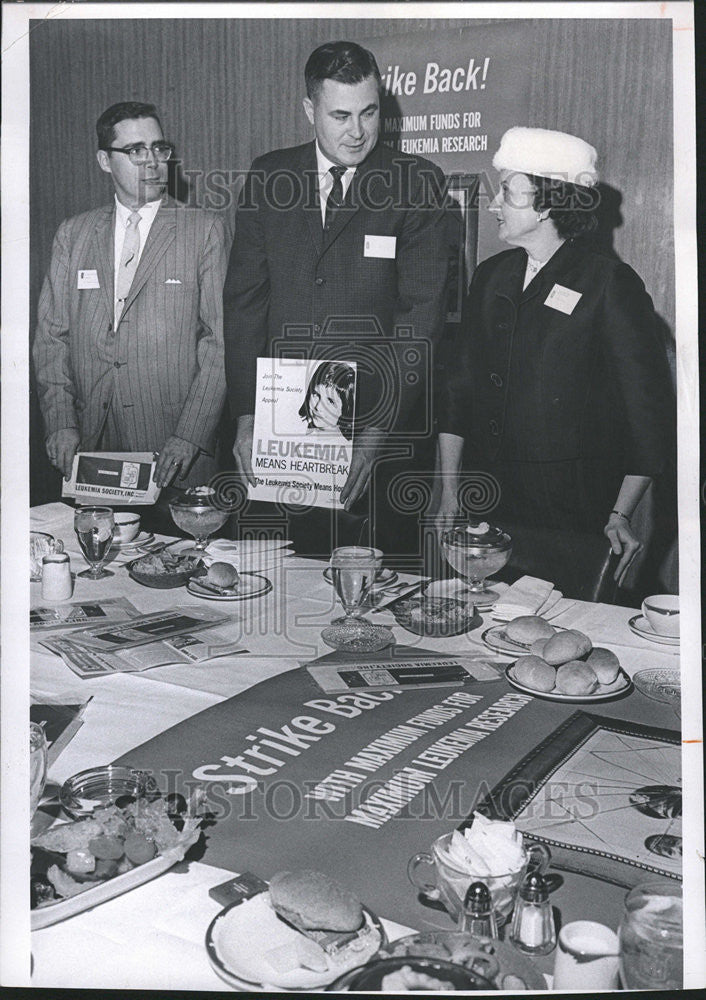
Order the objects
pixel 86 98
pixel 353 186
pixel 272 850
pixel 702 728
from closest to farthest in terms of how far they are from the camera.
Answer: pixel 272 850, pixel 702 728, pixel 86 98, pixel 353 186

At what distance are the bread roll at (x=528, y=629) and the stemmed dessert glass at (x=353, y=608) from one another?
0.55 ft

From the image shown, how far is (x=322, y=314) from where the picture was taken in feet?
6.28

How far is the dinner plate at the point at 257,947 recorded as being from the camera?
71 cm

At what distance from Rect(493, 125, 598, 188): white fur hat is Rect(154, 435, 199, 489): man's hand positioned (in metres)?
0.86

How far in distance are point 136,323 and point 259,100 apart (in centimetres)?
53

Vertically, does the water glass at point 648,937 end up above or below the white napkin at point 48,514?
below

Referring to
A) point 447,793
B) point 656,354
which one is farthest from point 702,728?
point 656,354

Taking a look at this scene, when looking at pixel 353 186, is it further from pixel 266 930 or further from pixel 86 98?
pixel 266 930

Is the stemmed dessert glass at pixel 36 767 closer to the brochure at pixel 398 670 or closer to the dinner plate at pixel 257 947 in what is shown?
the dinner plate at pixel 257 947

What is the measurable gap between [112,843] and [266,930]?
0.16 metres

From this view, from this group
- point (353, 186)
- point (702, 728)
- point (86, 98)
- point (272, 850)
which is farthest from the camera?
point (353, 186)

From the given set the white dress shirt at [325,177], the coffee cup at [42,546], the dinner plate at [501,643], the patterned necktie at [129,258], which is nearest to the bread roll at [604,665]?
the dinner plate at [501,643]

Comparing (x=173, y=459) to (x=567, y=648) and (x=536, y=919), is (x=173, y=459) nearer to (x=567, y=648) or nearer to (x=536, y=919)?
(x=567, y=648)

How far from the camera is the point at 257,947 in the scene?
0.73 m
